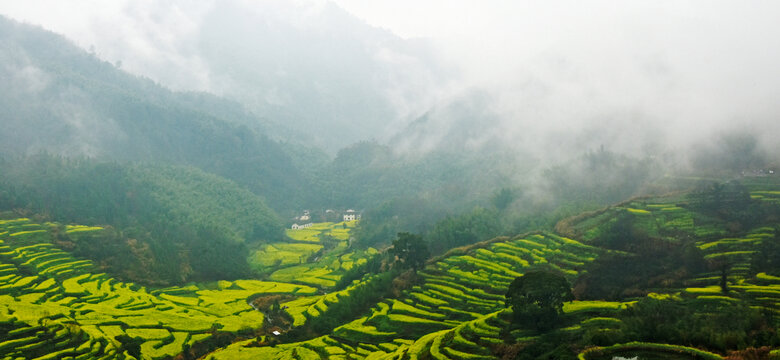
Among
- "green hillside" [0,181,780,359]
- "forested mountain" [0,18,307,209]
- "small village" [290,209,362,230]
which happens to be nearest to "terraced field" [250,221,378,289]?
"green hillside" [0,181,780,359]

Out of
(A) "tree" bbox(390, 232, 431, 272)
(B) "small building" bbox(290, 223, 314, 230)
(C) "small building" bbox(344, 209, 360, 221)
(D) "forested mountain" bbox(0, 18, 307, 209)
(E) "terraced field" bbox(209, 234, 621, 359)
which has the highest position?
(D) "forested mountain" bbox(0, 18, 307, 209)

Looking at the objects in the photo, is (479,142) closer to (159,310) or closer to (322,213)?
(322,213)

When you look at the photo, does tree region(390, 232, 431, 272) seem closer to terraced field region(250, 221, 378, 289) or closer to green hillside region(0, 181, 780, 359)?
green hillside region(0, 181, 780, 359)

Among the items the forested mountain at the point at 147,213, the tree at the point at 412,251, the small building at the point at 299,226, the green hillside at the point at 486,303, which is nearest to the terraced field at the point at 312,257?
the forested mountain at the point at 147,213

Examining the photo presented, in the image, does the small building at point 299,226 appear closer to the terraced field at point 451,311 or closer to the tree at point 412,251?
the terraced field at point 451,311

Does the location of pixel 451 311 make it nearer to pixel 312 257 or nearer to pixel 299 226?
pixel 312 257

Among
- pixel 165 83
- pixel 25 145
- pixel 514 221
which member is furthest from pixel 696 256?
pixel 165 83
